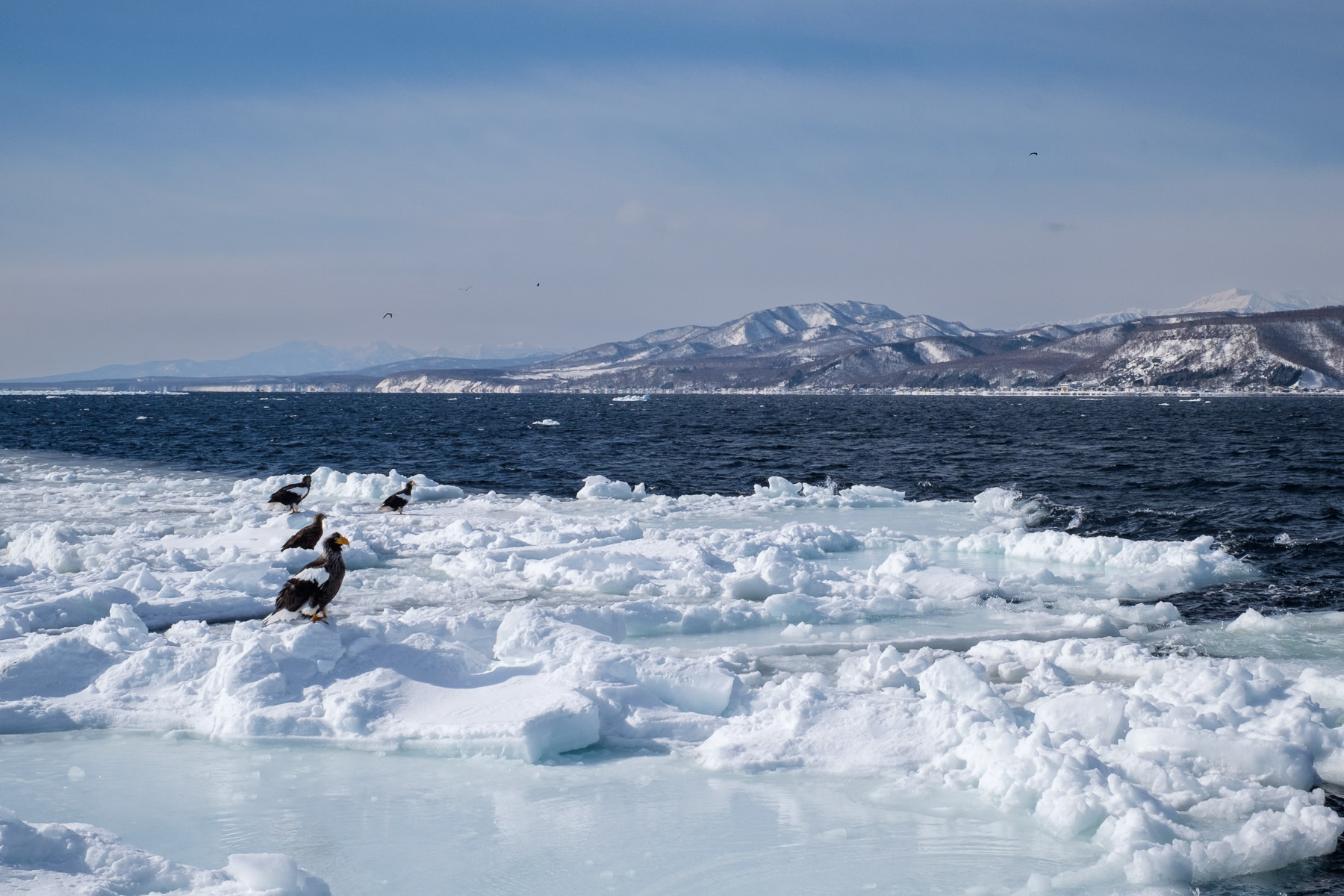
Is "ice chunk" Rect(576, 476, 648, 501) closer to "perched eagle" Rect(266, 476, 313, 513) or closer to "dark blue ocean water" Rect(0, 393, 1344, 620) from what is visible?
"dark blue ocean water" Rect(0, 393, 1344, 620)

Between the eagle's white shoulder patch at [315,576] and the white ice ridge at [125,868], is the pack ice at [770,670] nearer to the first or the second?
the white ice ridge at [125,868]

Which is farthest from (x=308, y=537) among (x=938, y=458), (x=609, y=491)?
(x=938, y=458)

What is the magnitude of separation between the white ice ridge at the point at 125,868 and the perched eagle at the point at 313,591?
4.16 m

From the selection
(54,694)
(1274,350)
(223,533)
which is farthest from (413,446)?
(1274,350)

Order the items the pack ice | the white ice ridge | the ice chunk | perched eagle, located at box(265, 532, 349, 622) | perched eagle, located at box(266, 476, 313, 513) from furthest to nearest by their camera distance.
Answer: the ice chunk
perched eagle, located at box(266, 476, 313, 513)
perched eagle, located at box(265, 532, 349, 622)
the pack ice
the white ice ridge

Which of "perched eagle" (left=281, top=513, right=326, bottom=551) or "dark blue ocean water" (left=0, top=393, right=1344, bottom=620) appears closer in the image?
"perched eagle" (left=281, top=513, right=326, bottom=551)

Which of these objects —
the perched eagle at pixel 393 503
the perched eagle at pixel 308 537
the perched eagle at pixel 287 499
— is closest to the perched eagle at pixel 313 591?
the perched eagle at pixel 308 537

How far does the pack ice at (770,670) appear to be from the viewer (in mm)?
6402

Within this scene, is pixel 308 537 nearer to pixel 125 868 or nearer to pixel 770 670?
pixel 770 670

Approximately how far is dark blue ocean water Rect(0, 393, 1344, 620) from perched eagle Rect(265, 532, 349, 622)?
35.2 ft

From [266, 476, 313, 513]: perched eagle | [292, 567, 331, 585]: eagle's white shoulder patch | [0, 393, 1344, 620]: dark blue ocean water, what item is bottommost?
[0, 393, 1344, 620]: dark blue ocean water

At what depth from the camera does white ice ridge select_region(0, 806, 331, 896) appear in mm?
4340

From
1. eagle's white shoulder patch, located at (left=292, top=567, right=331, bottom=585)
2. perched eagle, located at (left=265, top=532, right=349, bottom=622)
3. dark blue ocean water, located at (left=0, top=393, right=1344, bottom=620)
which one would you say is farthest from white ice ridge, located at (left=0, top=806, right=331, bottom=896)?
dark blue ocean water, located at (left=0, top=393, right=1344, bottom=620)

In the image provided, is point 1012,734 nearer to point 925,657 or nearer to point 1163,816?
point 1163,816
